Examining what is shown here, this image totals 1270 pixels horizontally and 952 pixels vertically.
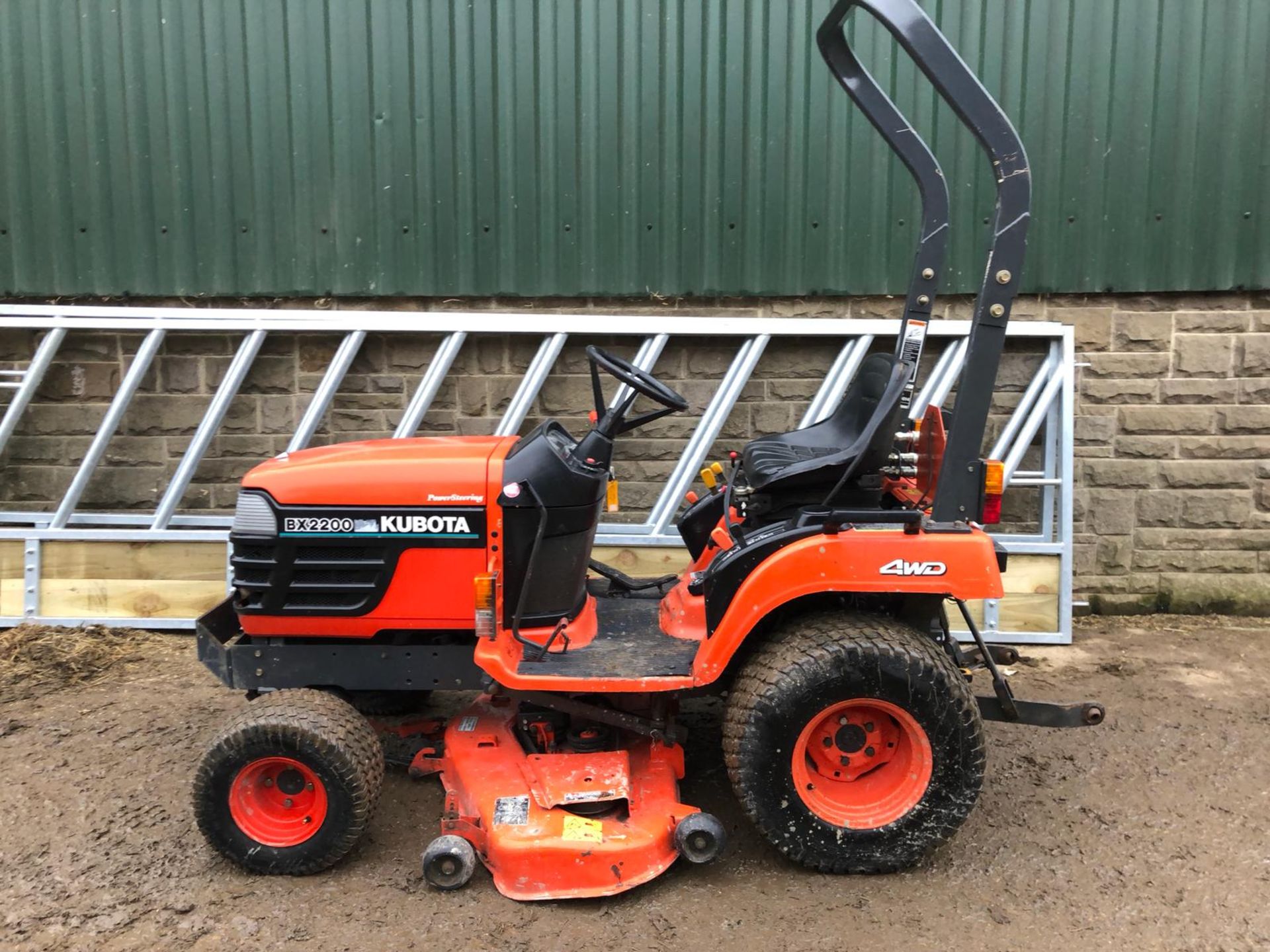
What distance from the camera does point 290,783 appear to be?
282 cm

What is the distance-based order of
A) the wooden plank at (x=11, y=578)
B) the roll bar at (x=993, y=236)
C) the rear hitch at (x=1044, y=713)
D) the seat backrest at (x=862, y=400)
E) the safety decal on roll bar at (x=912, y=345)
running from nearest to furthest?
the roll bar at (x=993, y=236) < the rear hitch at (x=1044, y=713) < the safety decal on roll bar at (x=912, y=345) < the seat backrest at (x=862, y=400) < the wooden plank at (x=11, y=578)

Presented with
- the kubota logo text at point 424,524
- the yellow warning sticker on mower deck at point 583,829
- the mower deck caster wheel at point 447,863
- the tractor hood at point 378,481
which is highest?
the tractor hood at point 378,481

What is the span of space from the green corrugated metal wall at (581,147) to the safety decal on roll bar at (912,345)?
1.83 metres

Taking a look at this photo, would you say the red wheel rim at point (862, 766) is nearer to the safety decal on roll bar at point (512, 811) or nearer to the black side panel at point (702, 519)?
the safety decal on roll bar at point (512, 811)

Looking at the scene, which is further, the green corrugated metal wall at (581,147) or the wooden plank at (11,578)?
the green corrugated metal wall at (581,147)

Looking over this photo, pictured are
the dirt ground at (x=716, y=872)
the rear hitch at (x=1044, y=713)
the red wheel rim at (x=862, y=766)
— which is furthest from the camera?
the rear hitch at (x=1044, y=713)

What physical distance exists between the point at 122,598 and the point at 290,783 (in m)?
2.48

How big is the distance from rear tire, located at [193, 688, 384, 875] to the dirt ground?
0.11 m

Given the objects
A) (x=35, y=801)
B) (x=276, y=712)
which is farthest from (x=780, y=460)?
(x=35, y=801)

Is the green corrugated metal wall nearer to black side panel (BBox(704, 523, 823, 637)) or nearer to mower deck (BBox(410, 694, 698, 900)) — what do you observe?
black side panel (BBox(704, 523, 823, 637))

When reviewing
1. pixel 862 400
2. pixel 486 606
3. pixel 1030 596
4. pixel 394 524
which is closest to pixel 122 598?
pixel 394 524

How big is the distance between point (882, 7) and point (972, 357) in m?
1.07

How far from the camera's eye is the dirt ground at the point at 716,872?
254 centimetres

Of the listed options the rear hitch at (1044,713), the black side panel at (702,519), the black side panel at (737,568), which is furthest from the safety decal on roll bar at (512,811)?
the rear hitch at (1044,713)
